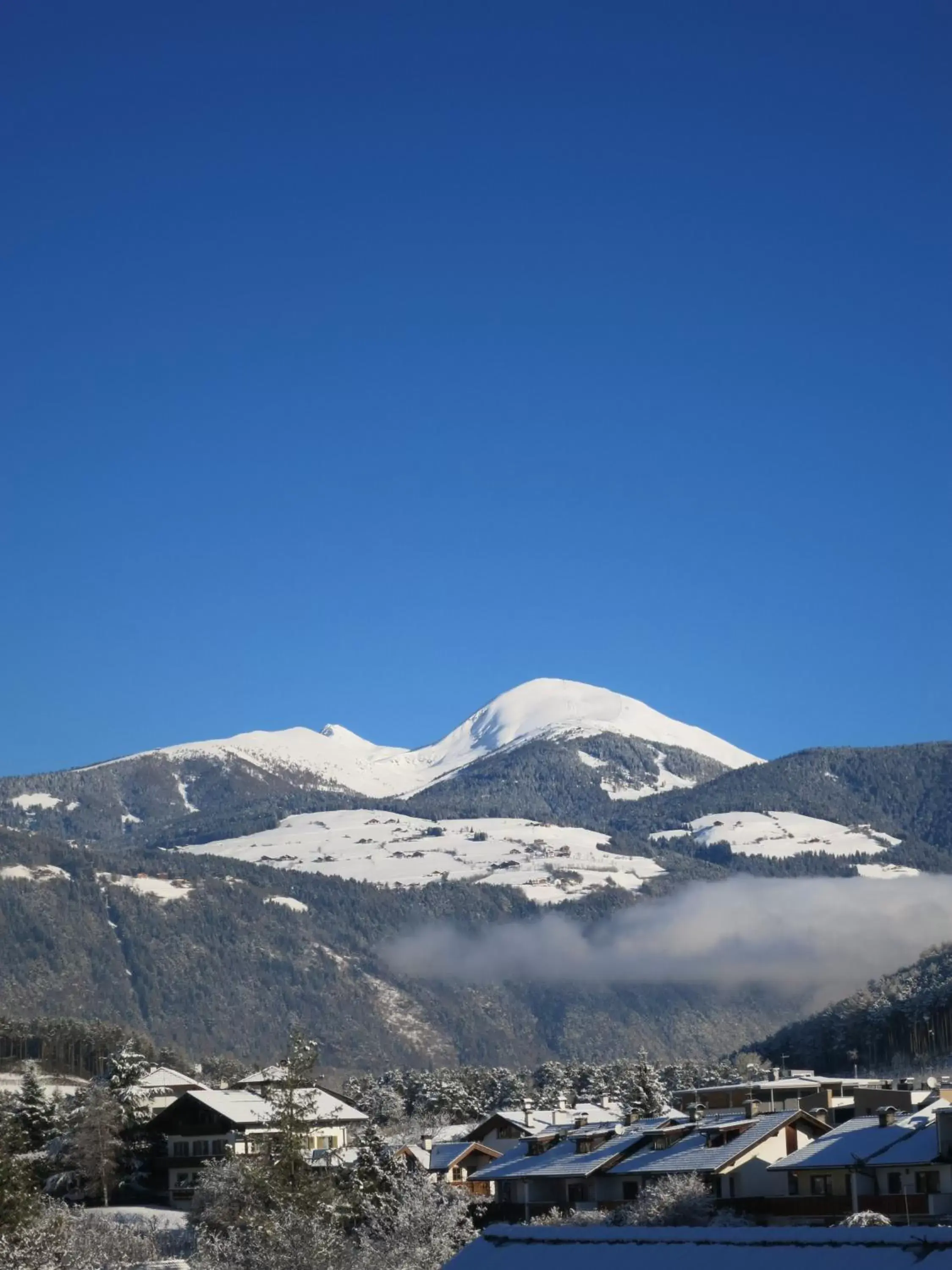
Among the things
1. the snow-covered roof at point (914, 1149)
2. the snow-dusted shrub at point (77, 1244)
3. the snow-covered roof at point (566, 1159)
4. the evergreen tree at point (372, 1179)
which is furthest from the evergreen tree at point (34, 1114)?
the snow-covered roof at point (914, 1149)

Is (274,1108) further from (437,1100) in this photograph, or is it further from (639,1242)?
(437,1100)

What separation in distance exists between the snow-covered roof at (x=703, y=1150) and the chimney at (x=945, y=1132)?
11302 millimetres

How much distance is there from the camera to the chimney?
72.3 meters

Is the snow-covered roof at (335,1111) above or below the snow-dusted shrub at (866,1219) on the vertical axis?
above

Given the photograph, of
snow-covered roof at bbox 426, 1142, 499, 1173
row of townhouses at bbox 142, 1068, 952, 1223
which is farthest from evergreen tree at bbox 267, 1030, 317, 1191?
snow-covered roof at bbox 426, 1142, 499, 1173

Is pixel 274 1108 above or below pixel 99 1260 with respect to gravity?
above

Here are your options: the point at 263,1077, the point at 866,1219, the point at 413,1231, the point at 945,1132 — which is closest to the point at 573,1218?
the point at 413,1231

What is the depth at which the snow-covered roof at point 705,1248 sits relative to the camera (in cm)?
4056

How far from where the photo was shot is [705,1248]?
142 ft

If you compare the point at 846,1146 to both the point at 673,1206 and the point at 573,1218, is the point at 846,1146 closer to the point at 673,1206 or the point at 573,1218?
the point at 673,1206

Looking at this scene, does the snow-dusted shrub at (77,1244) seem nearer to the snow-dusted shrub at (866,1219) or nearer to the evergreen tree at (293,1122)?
the evergreen tree at (293,1122)

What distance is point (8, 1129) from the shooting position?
9412cm

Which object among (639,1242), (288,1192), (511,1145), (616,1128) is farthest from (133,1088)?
(639,1242)

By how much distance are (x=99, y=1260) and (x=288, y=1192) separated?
1212 centimetres
